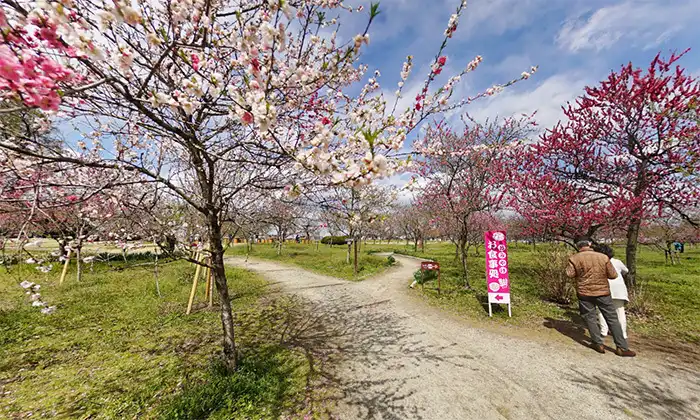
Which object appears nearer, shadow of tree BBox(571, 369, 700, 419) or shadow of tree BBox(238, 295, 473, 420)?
shadow of tree BBox(571, 369, 700, 419)

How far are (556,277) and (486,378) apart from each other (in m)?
5.61

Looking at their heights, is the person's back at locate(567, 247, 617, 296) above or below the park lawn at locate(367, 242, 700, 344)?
above

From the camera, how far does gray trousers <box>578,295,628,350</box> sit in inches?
165

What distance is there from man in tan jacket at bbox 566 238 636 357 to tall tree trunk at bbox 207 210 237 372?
20.4ft

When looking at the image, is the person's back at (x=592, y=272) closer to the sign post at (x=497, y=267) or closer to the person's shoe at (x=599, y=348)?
the person's shoe at (x=599, y=348)

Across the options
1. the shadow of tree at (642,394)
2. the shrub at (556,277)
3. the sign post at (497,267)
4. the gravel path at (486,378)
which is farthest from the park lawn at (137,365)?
the shrub at (556,277)

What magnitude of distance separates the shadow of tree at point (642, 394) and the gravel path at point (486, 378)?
1 centimetres

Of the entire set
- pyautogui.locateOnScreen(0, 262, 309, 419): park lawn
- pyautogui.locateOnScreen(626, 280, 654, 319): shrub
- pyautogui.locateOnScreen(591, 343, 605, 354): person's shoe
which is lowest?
pyautogui.locateOnScreen(0, 262, 309, 419): park lawn

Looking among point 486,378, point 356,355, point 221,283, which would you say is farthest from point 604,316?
point 221,283

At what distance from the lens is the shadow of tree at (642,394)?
2.91 metres

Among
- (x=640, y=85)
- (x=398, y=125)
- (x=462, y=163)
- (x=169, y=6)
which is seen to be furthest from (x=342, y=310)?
(x=640, y=85)

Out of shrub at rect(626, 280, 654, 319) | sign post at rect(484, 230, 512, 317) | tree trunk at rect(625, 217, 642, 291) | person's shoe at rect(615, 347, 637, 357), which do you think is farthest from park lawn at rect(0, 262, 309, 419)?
tree trunk at rect(625, 217, 642, 291)

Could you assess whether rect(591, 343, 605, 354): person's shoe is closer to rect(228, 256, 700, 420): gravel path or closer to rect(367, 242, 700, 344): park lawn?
rect(228, 256, 700, 420): gravel path

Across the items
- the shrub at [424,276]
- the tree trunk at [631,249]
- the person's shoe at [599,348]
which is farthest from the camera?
the shrub at [424,276]
